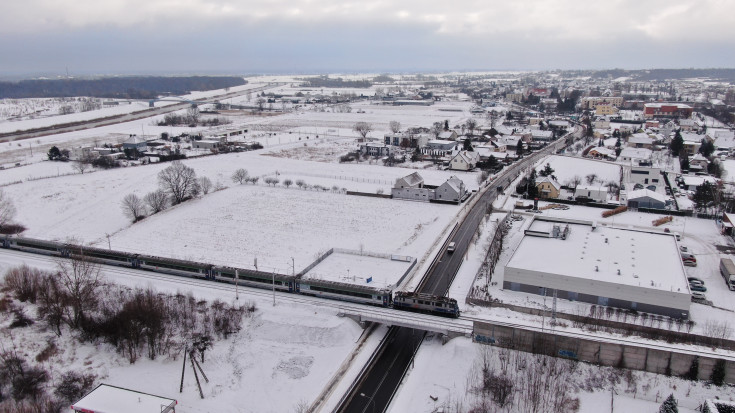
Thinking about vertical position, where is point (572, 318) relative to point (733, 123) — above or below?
below

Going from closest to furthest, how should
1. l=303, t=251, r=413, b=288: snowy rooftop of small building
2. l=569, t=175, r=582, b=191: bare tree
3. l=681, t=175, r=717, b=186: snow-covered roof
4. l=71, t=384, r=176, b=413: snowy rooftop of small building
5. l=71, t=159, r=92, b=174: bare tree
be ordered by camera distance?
l=71, t=384, r=176, b=413: snowy rooftop of small building
l=303, t=251, r=413, b=288: snowy rooftop of small building
l=681, t=175, r=717, b=186: snow-covered roof
l=569, t=175, r=582, b=191: bare tree
l=71, t=159, r=92, b=174: bare tree

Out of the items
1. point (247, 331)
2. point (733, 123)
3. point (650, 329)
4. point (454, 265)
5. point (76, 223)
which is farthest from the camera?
point (733, 123)

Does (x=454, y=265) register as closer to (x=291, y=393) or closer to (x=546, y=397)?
(x=546, y=397)

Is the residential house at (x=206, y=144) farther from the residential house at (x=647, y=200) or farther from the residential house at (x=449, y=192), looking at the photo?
the residential house at (x=647, y=200)

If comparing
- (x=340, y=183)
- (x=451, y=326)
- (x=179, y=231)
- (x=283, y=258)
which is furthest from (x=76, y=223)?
(x=451, y=326)

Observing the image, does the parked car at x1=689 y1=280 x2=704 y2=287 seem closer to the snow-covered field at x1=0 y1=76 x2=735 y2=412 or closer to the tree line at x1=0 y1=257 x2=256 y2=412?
the snow-covered field at x1=0 y1=76 x2=735 y2=412

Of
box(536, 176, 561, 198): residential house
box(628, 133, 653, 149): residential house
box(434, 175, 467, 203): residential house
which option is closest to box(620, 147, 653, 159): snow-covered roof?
box(628, 133, 653, 149): residential house
